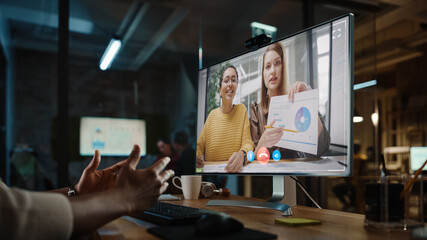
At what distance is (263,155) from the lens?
3.78 feet

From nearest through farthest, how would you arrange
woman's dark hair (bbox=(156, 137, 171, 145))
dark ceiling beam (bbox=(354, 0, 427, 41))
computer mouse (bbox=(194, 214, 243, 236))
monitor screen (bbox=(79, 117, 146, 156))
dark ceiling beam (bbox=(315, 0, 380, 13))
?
computer mouse (bbox=(194, 214, 243, 236)) → monitor screen (bbox=(79, 117, 146, 156)) → woman's dark hair (bbox=(156, 137, 171, 145)) → dark ceiling beam (bbox=(315, 0, 380, 13)) → dark ceiling beam (bbox=(354, 0, 427, 41))

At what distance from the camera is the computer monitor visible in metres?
0.95

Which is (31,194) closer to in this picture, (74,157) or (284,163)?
(284,163)

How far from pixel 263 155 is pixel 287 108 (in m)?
0.18

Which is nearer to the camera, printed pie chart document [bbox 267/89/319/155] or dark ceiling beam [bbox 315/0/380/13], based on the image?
printed pie chart document [bbox 267/89/319/155]

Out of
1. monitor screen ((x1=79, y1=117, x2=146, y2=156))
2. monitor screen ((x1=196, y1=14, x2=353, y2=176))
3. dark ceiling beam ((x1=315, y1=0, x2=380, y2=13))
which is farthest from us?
dark ceiling beam ((x1=315, y1=0, x2=380, y2=13))

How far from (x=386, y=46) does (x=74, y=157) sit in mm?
3975

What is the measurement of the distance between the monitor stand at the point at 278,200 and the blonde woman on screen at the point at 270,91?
0.14 meters

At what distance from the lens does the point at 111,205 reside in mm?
690

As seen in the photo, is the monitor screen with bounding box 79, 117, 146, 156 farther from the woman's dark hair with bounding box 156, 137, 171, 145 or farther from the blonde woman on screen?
the blonde woman on screen

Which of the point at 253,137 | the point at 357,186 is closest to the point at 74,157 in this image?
the point at 253,137

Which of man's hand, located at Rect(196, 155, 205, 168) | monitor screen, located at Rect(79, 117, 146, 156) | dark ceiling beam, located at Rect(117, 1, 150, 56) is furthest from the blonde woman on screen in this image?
dark ceiling beam, located at Rect(117, 1, 150, 56)

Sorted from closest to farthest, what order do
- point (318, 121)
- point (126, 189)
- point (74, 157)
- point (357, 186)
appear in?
point (126, 189) → point (318, 121) → point (74, 157) → point (357, 186)

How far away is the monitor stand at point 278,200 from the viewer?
107 centimetres
